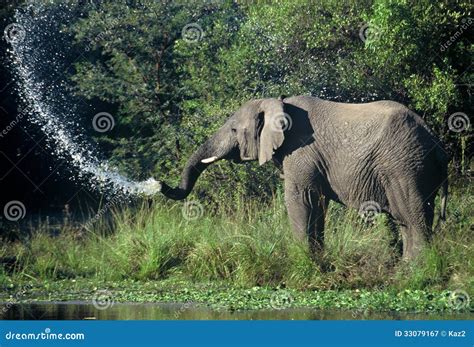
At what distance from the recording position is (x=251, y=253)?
1491 cm

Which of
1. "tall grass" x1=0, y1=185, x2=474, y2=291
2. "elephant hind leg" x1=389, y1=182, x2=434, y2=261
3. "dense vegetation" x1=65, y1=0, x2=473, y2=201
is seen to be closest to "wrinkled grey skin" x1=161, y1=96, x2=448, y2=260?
"elephant hind leg" x1=389, y1=182, x2=434, y2=261

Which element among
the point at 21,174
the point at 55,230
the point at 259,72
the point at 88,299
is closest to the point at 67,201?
the point at 21,174

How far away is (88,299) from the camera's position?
1424cm

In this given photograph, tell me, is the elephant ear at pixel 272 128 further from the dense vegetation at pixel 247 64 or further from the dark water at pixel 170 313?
the dense vegetation at pixel 247 64

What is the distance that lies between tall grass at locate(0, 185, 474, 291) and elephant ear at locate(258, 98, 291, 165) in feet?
3.15

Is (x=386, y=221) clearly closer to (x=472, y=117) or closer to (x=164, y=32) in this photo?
(x=472, y=117)

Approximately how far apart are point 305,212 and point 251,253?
1068 mm

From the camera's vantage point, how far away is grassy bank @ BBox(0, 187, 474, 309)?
14.0 meters

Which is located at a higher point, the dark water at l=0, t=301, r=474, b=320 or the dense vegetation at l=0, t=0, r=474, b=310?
the dense vegetation at l=0, t=0, r=474, b=310

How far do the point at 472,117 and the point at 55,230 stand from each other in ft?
25.5

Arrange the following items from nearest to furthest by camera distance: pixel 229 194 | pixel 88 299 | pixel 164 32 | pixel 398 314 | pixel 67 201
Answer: pixel 398 314
pixel 88 299
pixel 229 194
pixel 164 32
pixel 67 201

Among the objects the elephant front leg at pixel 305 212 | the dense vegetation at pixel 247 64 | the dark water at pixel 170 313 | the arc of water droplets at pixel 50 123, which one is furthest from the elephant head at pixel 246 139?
the arc of water droplets at pixel 50 123

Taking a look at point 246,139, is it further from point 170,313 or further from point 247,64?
point 247,64

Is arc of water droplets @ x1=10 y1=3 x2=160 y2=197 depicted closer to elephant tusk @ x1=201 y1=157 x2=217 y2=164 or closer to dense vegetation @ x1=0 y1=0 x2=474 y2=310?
dense vegetation @ x1=0 y1=0 x2=474 y2=310
